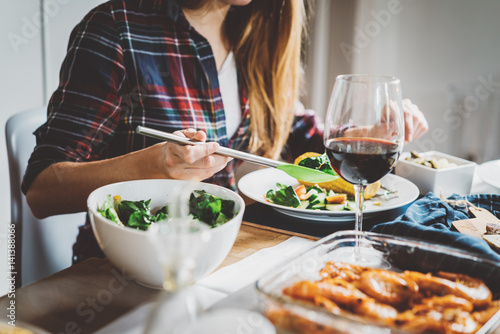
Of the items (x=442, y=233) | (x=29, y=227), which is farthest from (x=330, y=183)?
(x=29, y=227)

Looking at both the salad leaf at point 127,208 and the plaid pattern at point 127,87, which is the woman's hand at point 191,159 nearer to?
the salad leaf at point 127,208

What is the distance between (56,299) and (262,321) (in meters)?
0.33

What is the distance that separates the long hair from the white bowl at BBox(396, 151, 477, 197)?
47 centimetres

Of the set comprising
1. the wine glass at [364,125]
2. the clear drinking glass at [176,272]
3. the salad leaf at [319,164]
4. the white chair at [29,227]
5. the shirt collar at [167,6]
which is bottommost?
the white chair at [29,227]

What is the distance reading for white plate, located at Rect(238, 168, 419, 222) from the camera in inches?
37.6

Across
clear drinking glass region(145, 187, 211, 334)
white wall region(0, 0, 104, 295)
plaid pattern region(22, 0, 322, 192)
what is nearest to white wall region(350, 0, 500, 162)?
white wall region(0, 0, 104, 295)

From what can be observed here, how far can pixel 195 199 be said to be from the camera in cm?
75

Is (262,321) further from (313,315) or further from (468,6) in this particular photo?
(468,6)

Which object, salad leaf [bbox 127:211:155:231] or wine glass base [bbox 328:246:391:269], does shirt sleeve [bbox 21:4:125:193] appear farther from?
wine glass base [bbox 328:246:391:269]

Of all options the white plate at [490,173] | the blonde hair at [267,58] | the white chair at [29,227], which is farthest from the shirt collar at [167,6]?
the white plate at [490,173]

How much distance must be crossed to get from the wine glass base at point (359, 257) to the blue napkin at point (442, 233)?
26mm

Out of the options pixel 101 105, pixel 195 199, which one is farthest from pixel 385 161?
pixel 101 105

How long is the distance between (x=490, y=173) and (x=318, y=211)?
573 millimetres

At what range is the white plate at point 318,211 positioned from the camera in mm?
955
